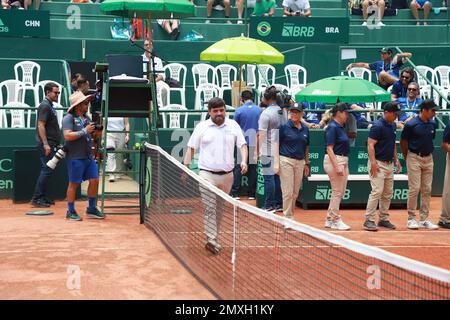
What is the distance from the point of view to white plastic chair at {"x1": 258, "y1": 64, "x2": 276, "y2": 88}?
66.9 feet

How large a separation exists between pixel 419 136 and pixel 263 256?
211 inches

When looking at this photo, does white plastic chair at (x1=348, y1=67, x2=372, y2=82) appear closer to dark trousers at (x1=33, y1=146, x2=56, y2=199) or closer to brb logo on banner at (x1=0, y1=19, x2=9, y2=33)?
brb logo on banner at (x1=0, y1=19, x2=9, y2=33)

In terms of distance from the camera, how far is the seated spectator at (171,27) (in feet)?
71.8

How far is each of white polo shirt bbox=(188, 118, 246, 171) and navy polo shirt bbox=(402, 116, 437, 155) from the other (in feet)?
11.7

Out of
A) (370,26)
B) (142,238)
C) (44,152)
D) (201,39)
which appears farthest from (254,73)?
(142,238)

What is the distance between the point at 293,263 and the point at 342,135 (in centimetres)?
447

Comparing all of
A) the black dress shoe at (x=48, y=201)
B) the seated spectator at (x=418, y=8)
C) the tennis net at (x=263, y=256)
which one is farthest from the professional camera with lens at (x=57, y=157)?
the seated spectator at (x=418, y=8)

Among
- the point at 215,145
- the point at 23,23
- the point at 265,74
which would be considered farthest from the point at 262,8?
the point at 215,145

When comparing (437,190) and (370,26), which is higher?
(370,26)

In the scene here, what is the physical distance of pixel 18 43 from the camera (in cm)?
2053

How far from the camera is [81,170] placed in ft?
46.0

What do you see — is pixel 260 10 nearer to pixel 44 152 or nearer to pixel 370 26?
pixel 370 26

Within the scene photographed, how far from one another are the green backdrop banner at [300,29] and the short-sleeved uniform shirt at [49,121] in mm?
6357

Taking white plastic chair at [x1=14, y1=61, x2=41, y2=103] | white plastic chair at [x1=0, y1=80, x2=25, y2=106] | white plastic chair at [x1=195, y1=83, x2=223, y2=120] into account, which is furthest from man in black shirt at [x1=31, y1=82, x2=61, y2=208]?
white plastic chair at [x1=195, y1=83, x2=223, y2=120]
